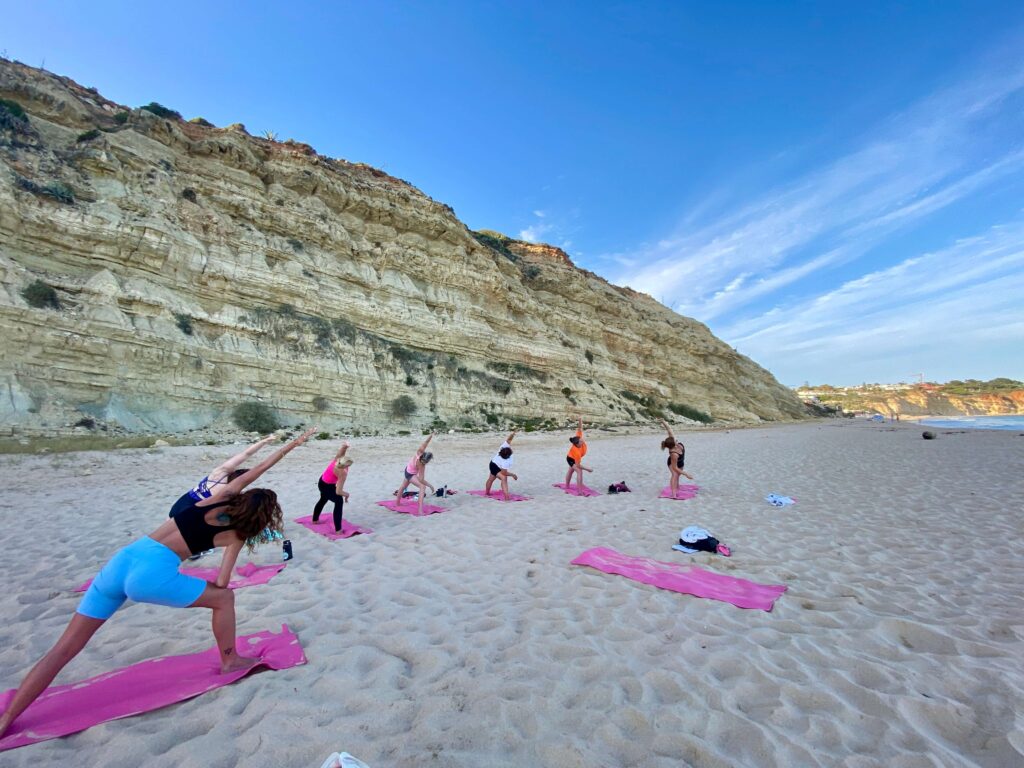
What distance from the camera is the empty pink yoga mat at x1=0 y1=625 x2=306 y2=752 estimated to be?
232 cm

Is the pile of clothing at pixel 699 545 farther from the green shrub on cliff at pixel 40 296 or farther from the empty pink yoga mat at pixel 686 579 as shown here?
the green shrub on cliff at pixel 40 296

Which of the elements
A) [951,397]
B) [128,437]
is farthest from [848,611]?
[951,397]

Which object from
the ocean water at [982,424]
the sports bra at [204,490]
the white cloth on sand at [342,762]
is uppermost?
the ocean water at [982,424]

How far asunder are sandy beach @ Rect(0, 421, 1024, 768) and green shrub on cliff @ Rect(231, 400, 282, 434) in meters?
8.71

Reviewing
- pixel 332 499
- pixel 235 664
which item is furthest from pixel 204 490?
pixel 332 499

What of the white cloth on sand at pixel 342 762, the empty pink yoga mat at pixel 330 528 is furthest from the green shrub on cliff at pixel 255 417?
the white cloth on sand at pixel 342 762

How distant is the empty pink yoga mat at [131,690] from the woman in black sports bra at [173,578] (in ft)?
0.33

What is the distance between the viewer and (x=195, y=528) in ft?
8.98

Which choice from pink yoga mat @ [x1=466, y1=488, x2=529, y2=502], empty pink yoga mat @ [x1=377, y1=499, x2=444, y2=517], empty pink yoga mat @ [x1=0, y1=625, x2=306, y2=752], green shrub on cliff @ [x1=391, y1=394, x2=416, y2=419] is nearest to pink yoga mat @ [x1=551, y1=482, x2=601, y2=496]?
pink yoga mat @ [x1=466, y1=488, x2=529, y2=502]

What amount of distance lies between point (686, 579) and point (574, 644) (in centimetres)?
177

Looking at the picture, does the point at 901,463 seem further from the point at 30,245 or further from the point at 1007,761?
the point at 30,245

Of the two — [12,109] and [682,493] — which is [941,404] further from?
[12,109]

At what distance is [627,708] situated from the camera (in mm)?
2486

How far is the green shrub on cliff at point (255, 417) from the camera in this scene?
1611cm
